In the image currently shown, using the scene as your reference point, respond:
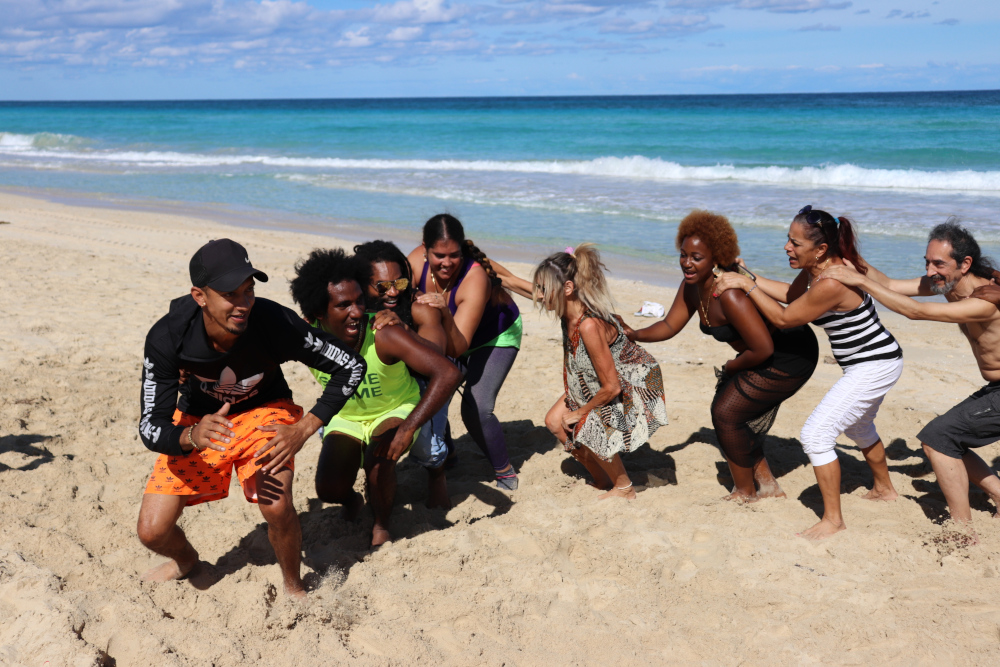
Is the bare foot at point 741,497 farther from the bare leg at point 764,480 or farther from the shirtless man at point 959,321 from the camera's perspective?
the shirtless man at point 959,321

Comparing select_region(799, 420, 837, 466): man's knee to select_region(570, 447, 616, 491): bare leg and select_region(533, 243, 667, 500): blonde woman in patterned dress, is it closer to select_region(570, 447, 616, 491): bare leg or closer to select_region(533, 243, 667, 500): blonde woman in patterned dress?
select_region(533, 243, 667, 500): blonde woman in patterned dress

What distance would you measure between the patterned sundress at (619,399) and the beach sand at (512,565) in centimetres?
38

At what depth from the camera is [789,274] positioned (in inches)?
377

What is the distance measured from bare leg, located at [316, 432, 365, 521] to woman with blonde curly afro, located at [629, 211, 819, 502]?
1.96 metres

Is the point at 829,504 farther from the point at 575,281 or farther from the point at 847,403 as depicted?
the point at 575,281

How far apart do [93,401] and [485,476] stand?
2.90m

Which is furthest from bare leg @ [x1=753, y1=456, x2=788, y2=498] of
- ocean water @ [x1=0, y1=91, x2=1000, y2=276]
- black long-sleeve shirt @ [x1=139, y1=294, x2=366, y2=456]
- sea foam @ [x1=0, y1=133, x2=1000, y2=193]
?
sea foam @ [x1=0, y1=133, x2=1000, y2=193]

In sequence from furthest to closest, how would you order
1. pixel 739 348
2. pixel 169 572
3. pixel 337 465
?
pixel 739 348
pixel 337 465
pixel 169 572

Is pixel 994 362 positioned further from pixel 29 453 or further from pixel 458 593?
pixel 29 453


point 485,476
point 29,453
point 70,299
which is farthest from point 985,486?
point 70,299

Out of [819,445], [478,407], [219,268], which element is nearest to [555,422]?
[478,407]

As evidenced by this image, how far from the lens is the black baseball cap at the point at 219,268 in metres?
2.87

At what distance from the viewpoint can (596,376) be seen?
14.1ft

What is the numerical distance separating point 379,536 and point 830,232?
273 centimetres
